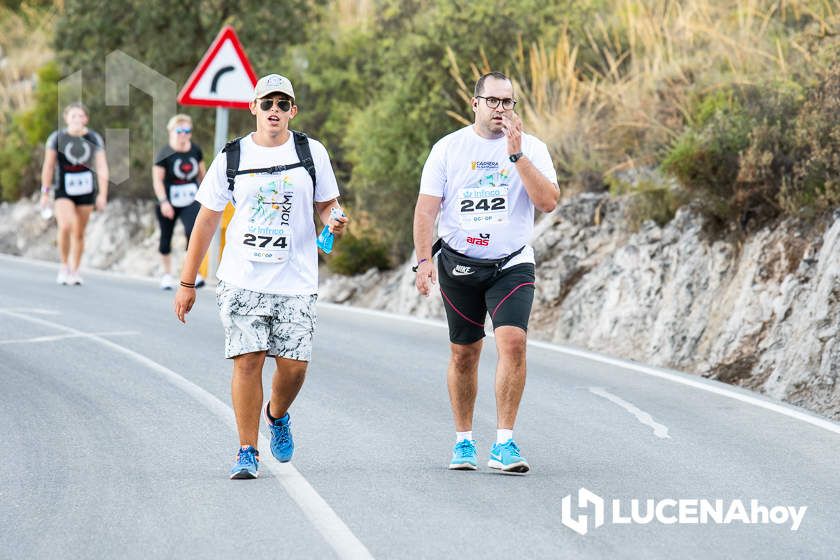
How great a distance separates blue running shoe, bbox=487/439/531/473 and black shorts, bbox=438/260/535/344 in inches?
23.9

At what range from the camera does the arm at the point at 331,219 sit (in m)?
6.84

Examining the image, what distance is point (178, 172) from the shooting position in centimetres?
1516

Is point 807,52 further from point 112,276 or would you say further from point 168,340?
point 112,276

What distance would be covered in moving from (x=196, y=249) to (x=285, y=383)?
2.61ft

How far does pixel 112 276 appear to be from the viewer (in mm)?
17594

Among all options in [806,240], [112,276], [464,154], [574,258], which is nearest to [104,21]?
[112,276]

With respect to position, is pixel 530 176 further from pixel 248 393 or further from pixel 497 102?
pixel 248 393

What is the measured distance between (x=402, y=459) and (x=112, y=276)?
10885 millimetres

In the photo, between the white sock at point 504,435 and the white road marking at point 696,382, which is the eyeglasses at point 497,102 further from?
the white road marking at point 696,382

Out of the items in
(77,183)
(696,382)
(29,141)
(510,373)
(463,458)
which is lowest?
(463,458)

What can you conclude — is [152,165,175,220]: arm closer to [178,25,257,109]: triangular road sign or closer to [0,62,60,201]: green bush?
[178,25,257,109]: triangular road sign

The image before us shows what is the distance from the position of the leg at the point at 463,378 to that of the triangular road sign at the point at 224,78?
8.16 metres

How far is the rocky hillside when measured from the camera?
10.0m

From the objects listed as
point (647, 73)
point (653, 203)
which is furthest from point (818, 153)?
point (647, 73)
